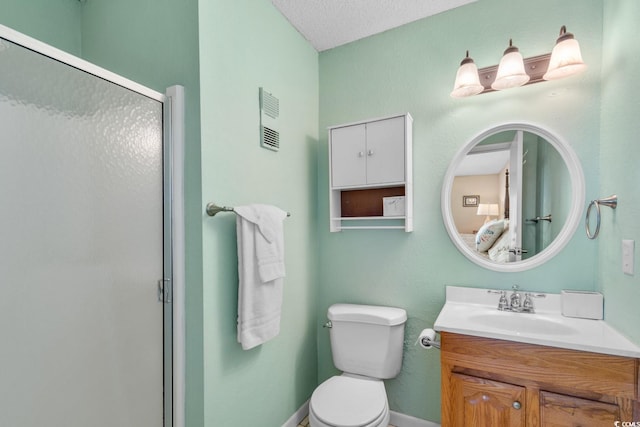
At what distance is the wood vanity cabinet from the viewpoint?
3.70 ft

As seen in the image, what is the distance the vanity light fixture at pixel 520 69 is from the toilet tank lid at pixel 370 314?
1.30m

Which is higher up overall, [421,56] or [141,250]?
[421,56]

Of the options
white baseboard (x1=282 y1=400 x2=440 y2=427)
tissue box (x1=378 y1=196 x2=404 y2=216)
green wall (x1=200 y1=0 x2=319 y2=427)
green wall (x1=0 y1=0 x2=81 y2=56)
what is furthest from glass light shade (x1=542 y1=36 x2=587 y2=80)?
green wall (x1=0 y1=0 x2=81 y2=56)

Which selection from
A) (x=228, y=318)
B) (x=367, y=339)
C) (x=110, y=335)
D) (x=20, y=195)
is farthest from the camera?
(x=367, y=339)

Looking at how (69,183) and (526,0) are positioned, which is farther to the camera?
(526,0)

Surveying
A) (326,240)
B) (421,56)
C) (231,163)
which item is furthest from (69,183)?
(421,56)

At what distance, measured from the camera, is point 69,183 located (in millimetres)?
1034

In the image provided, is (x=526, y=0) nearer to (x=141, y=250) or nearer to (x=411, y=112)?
(x=411, y=112)

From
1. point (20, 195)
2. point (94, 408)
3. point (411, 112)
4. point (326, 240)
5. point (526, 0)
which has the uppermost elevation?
point (526, 0)

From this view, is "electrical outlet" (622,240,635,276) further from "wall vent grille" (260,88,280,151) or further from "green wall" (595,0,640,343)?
"wall vent grille" (260,88,280,151)

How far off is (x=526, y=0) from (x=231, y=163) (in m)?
1.79

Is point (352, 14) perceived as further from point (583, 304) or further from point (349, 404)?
point (349, 404)

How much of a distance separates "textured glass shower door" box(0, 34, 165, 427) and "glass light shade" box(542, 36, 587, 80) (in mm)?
1837

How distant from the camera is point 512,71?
4.89 feet
